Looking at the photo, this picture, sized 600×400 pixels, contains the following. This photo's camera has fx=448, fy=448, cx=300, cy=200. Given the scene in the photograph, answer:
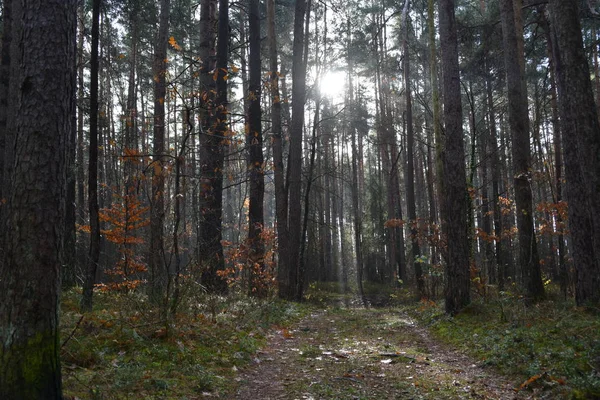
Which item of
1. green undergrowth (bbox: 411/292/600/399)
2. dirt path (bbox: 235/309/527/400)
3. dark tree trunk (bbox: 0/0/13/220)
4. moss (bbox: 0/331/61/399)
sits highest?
dark tree trunk (bbox: 0/0/13/220)

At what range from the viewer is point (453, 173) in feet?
31.5

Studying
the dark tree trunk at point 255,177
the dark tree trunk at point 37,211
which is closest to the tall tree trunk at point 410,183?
the dark tree trunk at point 255,177

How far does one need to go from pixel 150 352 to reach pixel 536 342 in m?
4.88

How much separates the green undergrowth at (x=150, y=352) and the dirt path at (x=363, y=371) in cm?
37

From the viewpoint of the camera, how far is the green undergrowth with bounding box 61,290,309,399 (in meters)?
4.10

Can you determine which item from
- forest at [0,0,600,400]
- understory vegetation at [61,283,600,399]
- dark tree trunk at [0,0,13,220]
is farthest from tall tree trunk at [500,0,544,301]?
dark tree trunk at [0,0,13,220]

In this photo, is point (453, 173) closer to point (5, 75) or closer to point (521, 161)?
point (521, 161)

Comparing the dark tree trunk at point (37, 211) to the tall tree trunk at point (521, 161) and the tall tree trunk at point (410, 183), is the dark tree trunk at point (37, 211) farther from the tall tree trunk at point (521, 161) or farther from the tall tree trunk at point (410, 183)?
the tall tree trunk at point (410, 183)

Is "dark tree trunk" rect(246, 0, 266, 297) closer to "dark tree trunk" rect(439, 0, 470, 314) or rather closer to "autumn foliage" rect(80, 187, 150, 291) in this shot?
"autumn foliage" rect(80, 187, 150, 291)

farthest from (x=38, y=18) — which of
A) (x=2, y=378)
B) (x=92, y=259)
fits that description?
(x=92, y=259)

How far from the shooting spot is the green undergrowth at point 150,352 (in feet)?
13.4

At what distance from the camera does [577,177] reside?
8164 millimetres

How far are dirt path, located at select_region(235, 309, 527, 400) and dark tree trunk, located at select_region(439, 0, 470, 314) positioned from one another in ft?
5.66

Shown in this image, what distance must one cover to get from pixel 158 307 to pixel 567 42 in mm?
7033
